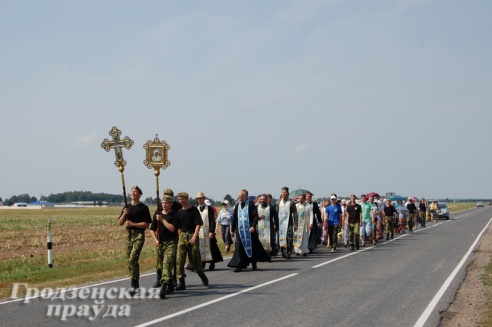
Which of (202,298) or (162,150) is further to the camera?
(162,150)

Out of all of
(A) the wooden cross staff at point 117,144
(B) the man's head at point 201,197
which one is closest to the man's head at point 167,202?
(A) the wooden cross staff at point 117,144

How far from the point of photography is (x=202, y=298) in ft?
36.9

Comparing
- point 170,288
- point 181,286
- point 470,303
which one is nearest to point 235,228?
point 181,286

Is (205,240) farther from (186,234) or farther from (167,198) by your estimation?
(167,198)

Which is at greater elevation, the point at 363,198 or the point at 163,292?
the point at 363,198

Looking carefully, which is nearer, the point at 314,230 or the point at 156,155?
the point at 156,155

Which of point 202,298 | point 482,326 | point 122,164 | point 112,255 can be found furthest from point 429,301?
point 112,255

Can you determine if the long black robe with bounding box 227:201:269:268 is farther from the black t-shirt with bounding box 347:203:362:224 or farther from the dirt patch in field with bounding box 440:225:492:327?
the black t-shirt with bounding box 347:203:362:224

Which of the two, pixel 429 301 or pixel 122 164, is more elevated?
A: pixel 122 164

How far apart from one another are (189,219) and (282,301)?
2.47 meters

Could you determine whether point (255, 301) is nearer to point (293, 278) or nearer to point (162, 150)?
point (293, 278)

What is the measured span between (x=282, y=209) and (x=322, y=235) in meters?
7.09

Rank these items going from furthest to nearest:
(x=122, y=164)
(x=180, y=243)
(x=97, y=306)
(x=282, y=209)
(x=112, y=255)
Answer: (x=112, y=255) < (x=282, y=209) < (x=122, y=164) < (x=180, y=243) < (x=97, y=306)

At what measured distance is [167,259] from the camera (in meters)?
11.5
